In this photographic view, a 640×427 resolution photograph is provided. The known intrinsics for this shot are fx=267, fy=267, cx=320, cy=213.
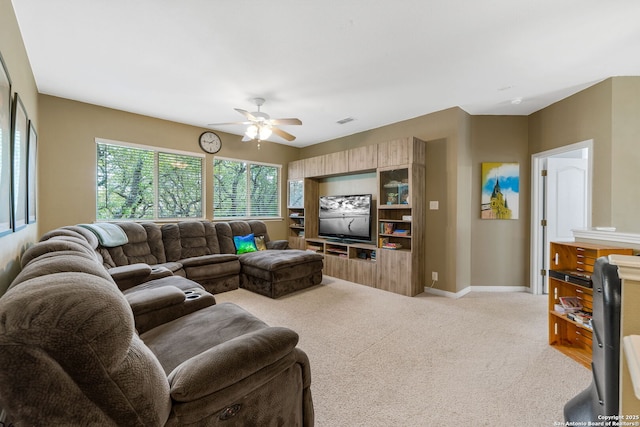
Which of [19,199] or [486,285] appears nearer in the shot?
[19,199]

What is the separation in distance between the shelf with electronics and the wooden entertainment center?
159cm

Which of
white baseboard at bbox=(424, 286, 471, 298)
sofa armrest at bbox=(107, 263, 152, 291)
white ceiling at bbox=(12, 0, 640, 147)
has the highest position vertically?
white ceiling at bbox=(12, 0, 640, 147)

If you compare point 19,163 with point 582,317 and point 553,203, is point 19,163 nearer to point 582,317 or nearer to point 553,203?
point 582,317

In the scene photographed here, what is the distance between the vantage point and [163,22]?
2092 mm

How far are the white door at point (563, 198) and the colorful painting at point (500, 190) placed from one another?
394 mm

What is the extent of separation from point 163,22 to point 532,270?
5301mm

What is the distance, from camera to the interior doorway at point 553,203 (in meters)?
3.87

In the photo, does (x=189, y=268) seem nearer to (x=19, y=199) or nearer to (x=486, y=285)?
(x=19, y=199)

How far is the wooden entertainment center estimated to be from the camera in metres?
3.90

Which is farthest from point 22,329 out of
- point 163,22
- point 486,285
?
point 486,285

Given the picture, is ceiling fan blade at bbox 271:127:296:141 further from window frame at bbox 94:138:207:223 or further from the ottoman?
window frame at bbox 94:138:207:223

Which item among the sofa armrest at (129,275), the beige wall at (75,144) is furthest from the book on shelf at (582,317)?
the beige wall at (75,144)

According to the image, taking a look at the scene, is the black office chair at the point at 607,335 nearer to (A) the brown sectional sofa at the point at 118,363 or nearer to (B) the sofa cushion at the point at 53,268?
(A) the brown sectional sofa at the point at 118,363

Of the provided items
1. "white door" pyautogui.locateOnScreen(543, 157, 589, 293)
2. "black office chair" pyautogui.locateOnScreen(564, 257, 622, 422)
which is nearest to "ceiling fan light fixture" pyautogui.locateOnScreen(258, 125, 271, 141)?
"black office chair" pyautogui.locateOnScreen(564, 257, 622, 422)
